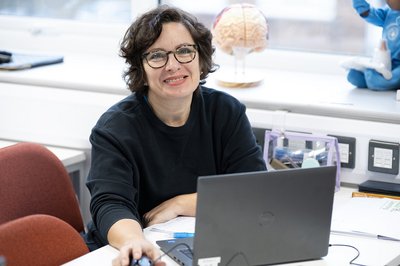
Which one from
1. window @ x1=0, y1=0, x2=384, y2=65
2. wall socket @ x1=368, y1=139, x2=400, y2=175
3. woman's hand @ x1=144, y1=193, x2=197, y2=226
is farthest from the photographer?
window @ x1=0, y1=0, x2=384, y2=65

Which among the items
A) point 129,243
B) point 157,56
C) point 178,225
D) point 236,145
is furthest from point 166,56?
point 129,243

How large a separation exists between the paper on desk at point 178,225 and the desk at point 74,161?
73cm

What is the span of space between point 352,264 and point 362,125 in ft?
2.55

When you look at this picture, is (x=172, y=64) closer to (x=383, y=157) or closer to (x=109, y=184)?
(x=109, y=184)

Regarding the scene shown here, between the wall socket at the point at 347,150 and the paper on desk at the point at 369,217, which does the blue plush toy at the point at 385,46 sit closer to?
the wall socket at the point at 347,150

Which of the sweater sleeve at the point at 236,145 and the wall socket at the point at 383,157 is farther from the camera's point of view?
the wall socket at the point at 383,157

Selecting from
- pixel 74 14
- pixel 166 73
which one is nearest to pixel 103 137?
pixel 166 73

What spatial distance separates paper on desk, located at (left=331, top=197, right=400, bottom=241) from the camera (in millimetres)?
2066

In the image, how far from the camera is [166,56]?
2246 mm

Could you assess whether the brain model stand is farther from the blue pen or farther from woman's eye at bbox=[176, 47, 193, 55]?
the blue pen

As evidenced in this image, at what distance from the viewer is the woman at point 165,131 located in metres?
2.19

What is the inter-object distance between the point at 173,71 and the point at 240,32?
577 millimetres

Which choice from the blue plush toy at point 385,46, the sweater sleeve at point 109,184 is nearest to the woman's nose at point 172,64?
the sweater sleeve at point 109,184

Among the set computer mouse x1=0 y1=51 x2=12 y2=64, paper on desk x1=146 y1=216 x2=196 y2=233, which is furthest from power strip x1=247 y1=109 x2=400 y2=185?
computer mouse x1=0 y1=51 x2=12 y2=64
